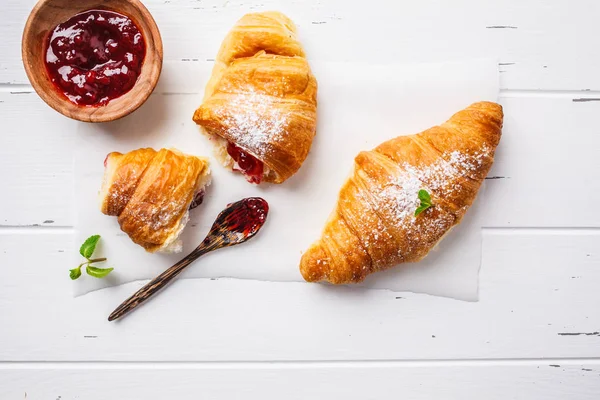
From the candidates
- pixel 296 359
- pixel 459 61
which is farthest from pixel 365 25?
pixel 296 359

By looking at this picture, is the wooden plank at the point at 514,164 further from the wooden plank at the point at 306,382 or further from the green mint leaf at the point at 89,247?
the wooden plank at the point at 306,382

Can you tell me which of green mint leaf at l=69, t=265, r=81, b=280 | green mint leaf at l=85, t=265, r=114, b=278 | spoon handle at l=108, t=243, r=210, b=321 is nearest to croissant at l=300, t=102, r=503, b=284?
spoon handle at l=108, t=243, r=210, b=321

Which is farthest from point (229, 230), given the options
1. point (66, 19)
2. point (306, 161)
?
point (66, 19)

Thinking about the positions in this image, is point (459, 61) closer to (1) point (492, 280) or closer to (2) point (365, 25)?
(2) point (365, 25)

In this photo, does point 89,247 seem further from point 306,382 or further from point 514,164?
point 514,164

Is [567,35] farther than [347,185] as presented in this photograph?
Yes

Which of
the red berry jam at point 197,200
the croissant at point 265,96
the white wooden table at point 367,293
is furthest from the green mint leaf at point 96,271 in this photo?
the croissant at point 265,96
